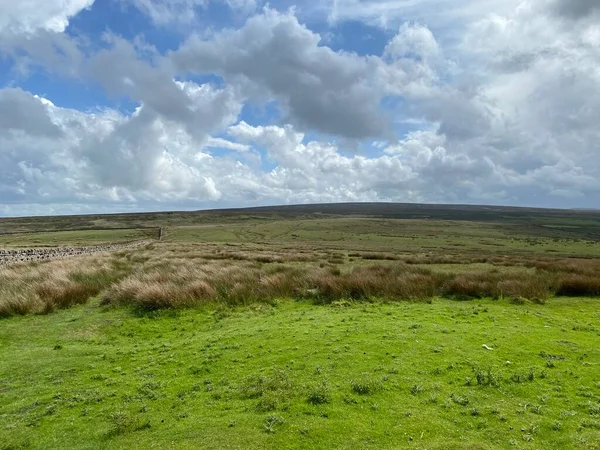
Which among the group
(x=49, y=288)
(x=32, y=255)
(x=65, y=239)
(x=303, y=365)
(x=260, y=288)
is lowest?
(x=65, y=239)

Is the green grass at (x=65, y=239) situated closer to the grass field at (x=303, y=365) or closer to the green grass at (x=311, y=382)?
the grass field at (x=303, y=365)

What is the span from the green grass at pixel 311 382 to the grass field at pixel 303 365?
0.04 m

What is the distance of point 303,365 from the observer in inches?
388

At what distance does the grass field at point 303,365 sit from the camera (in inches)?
276

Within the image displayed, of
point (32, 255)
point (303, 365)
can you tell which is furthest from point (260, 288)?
point (32, 255)

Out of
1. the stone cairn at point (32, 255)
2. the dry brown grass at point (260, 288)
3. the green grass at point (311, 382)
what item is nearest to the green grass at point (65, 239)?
the stone cairn at point (32, 255)

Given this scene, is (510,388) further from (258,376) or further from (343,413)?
(258,376)

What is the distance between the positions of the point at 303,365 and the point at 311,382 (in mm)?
1091

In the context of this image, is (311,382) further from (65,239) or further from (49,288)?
(65,239)

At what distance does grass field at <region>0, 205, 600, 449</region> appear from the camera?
700 cm

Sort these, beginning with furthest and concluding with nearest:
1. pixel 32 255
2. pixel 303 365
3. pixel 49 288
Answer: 1. pixel 32 255
2. pixel 49 288
3. pixel 303 365

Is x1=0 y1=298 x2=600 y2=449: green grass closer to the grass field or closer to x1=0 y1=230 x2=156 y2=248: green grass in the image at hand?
the grass field

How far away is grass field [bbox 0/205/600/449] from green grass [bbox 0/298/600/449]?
41mm

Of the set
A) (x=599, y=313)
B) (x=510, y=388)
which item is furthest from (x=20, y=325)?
(x=599, y=313)
